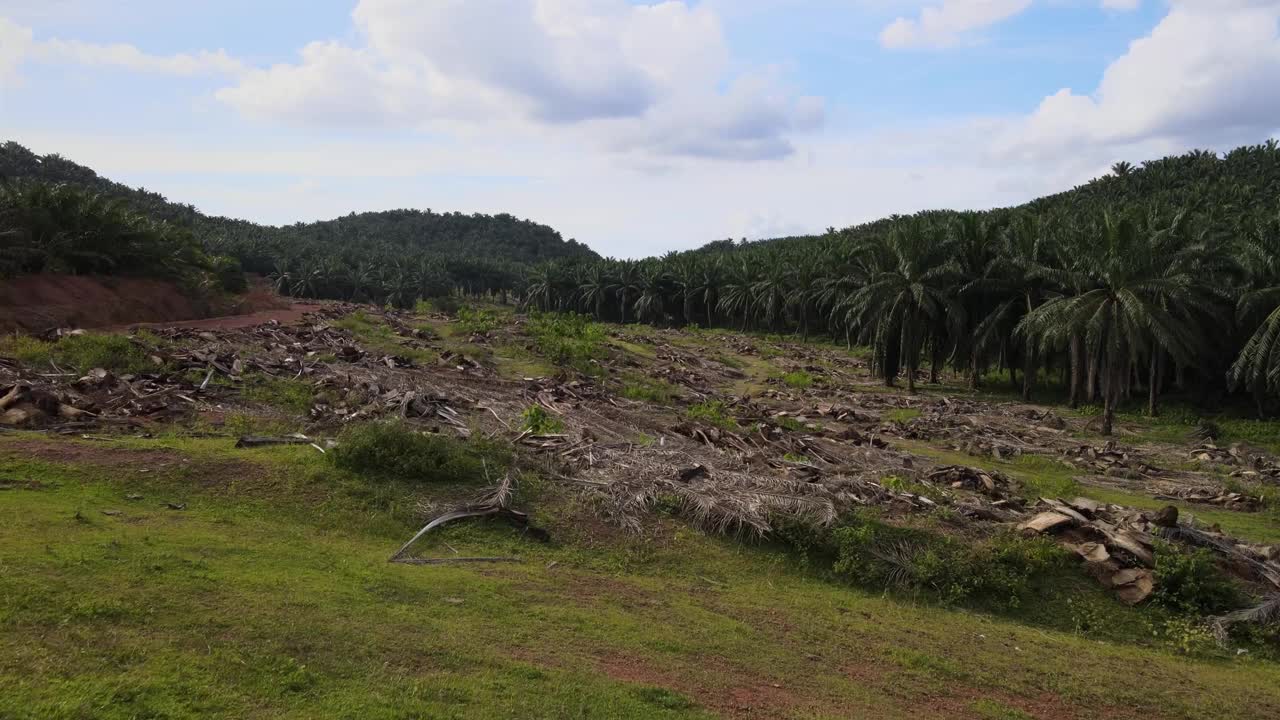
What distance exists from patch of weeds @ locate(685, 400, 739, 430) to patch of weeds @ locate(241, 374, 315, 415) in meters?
9.06

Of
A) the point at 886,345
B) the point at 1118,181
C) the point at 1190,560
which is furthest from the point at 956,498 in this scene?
the point at 1118,181

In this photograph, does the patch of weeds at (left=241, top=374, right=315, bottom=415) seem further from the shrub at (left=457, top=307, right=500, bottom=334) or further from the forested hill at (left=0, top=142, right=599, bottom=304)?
the forested hill at (left=0, top=142, right=599, bottom=304)

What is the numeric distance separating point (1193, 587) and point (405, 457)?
11165 mm

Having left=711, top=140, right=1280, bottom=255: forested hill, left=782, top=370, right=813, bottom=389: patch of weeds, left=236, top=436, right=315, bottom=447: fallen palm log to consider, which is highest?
left=711, top=140, right=1280, bottom=255: forested hill

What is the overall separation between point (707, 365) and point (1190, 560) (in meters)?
30.9

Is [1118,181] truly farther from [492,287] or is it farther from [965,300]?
[492,287]

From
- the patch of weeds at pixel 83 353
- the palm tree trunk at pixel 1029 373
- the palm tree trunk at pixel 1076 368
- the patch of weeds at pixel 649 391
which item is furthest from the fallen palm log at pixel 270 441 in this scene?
the palm tree trunk at pixel 1029 373

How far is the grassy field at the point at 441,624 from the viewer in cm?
602

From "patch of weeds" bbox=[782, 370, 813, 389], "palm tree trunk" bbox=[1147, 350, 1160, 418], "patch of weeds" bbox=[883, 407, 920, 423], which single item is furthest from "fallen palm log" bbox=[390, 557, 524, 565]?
"palm tree trunk" bbox=[1147, 350, 1160, 418]

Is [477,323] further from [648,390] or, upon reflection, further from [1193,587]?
[1193,587]

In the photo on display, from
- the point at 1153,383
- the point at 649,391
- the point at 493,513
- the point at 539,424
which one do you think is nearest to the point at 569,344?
the point at 649,391

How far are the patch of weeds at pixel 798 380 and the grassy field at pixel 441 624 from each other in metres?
25.3

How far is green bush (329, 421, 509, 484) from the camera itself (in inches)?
482

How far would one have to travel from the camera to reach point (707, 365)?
4112 centimetres
